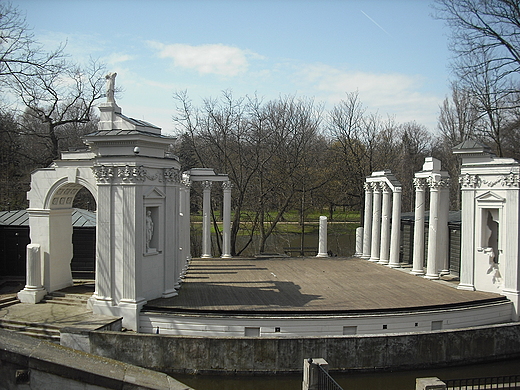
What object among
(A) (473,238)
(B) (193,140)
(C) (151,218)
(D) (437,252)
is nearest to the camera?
(C) (151,218)

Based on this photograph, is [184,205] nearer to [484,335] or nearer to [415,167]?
[484,335]

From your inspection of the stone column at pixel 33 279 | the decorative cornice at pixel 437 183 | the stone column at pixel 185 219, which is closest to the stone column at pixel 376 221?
the decorative cornice at pixel 437 183

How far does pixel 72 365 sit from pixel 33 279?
39.0 feet

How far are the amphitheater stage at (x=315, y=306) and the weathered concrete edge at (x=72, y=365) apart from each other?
25.5 ft

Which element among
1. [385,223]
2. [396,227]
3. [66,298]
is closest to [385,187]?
[385,223]

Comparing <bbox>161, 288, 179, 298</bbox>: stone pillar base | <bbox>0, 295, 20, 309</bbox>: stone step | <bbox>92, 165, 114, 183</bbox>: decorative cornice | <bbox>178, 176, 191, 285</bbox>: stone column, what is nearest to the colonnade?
<bbox>178, 176, 191, 285</bbox>: stone column

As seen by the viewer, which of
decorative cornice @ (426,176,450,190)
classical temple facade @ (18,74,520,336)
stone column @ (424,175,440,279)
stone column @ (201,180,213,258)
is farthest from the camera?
→ stone column @ (201,180,213,258)

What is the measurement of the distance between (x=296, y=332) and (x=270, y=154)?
2262 cm

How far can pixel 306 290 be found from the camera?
18.7 meters

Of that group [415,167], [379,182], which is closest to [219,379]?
[379,182]

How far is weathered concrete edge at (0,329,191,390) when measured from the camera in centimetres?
642

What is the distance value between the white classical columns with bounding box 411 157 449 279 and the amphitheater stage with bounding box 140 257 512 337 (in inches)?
41.1

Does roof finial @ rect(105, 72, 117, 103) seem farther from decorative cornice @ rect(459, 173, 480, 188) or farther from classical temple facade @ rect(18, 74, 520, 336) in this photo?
decorative cornice @ rect(459, 173, 480, 188)

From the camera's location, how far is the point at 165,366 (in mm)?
13828
